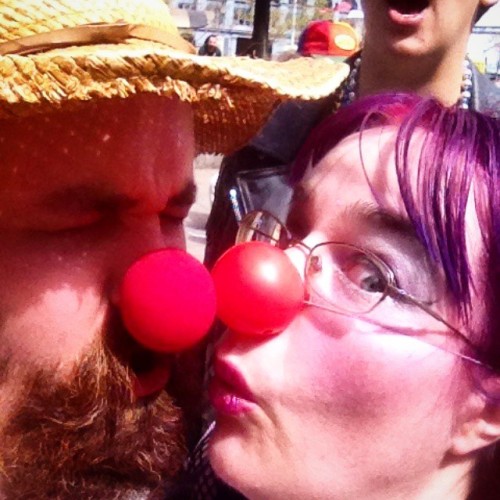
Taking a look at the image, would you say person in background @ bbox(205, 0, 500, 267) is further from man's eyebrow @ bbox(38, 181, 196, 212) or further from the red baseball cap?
the red baseball cap

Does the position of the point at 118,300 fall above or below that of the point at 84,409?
above

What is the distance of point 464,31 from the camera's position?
5.30 feet

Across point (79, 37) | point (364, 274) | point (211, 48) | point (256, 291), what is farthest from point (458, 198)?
point (211, 48)

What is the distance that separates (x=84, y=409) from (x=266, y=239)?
1.31 ft

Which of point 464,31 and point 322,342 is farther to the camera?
point 464,31

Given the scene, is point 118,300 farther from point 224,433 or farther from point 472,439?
point 472,439

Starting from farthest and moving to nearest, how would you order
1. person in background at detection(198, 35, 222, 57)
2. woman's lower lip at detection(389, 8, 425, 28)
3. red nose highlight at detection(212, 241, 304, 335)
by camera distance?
person in background at detection(198, 35, 222, 57)
woman's lower lip at detection(389, 8, 425, 28)
red nose highlight at detection(212, 241, 304, 335)

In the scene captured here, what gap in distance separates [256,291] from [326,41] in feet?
16.6

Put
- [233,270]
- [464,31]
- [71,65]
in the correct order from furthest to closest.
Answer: [464,31]
[233,270]
[71,65]

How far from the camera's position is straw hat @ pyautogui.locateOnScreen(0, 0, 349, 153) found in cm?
78

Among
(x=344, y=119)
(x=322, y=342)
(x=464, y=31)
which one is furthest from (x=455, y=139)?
(x=464, y=31)

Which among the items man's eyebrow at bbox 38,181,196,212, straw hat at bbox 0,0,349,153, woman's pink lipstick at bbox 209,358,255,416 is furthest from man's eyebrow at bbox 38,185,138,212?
woman's pink lipstick at bbox 209,358,255,416

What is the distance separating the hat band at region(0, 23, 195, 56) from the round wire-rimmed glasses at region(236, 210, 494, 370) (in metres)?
0.35

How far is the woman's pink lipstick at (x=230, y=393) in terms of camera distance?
0.95 m
